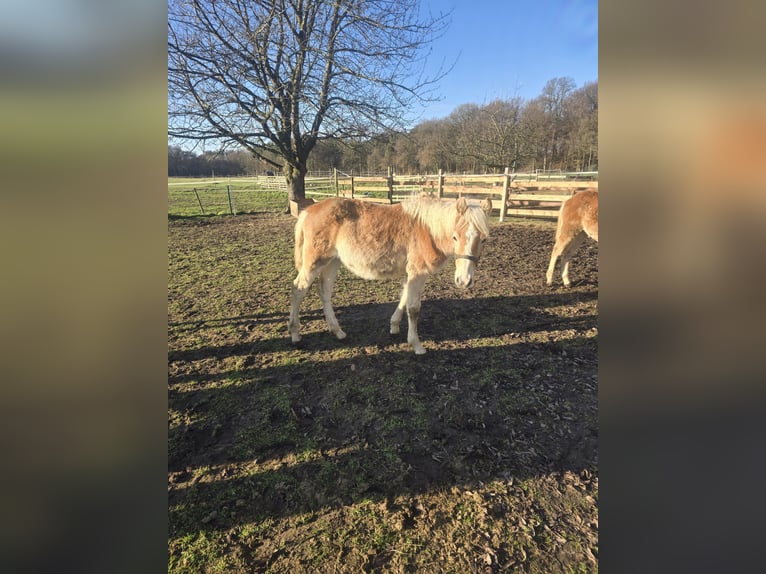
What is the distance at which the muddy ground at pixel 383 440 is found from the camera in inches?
75.5

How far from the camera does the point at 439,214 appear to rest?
3852 mm

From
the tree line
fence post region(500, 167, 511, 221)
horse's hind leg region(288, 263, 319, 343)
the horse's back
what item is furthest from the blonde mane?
the tree line

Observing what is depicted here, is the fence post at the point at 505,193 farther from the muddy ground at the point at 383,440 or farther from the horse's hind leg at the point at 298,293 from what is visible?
the horse's hind leg at the point at 298,293

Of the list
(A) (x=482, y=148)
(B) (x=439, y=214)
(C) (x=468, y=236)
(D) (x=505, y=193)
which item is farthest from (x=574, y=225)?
(A) (x=482, y=148)

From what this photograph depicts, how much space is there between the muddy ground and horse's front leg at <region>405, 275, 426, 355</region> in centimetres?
18

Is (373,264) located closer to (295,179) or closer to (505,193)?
(295,179)

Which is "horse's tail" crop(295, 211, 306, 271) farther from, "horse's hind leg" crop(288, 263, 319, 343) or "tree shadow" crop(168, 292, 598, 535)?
"tree shadow" crop(168, 292, 598, 535)

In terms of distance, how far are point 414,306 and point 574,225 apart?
146 inches

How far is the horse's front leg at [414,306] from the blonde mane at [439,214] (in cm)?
61

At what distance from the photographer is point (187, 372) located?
365 centimetres

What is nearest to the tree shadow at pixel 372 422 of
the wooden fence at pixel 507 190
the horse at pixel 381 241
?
the horse at pixel 381 241
